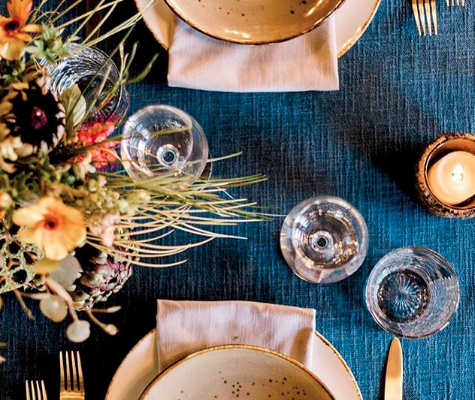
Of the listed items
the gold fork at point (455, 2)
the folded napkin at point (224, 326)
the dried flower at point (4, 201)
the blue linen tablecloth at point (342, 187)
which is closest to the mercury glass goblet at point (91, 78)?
the blue linen tablecloth at point (342, 187)

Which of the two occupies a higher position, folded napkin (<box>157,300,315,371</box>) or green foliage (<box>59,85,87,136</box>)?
green foliage (<box>59,85,87,136</box>)

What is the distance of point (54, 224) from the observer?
0.54 m

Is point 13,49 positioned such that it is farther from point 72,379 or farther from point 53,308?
point 72,379

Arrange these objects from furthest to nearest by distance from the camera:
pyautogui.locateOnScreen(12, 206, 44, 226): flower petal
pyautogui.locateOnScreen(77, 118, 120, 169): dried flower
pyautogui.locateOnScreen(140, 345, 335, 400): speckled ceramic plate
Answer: pyautogui.locateOnScreen(140, 345, 335, 400): speckled ceramic plate
pyautogui.locateOnScreen(77, 118, 120, 169): dried flower
pyautogui.locateOnScreen(12, 206, 44, 226): flower petal

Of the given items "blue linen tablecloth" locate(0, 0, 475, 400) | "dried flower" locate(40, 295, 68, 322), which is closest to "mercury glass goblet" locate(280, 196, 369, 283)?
"blue linen tablecloth" locate(0, 0, 475, 400)

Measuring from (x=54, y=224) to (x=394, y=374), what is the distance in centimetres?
61

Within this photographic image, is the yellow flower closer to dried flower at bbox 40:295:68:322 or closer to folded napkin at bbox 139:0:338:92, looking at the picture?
dried flower at bbox 40:295:68:322

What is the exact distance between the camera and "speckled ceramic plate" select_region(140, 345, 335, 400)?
88 centimetres

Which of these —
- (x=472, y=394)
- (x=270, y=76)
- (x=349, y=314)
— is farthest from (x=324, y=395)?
(x=270, y=76)

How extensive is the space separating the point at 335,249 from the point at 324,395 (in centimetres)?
23

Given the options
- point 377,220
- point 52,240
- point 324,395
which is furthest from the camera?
point 377,220

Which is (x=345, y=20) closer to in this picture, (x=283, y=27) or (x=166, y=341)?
(x=283, y=27)

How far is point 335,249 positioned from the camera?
0.99m

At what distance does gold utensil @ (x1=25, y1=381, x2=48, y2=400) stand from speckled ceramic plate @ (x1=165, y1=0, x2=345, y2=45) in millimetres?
579
